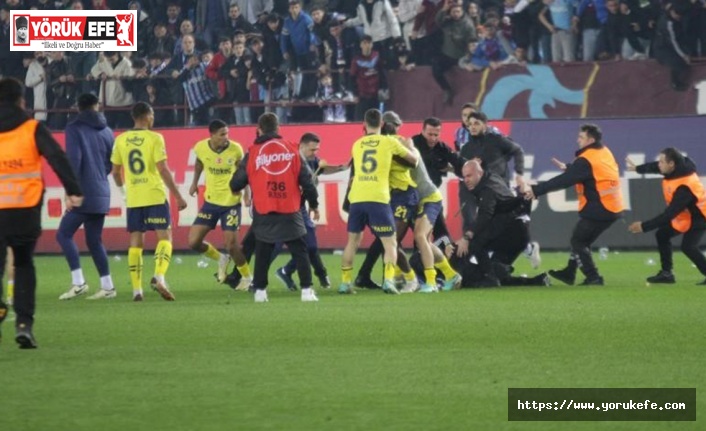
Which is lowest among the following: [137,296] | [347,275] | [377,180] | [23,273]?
[137,296]

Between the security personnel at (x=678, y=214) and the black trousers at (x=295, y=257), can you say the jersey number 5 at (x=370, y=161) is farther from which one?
the security personnel at (x=678, y=214)

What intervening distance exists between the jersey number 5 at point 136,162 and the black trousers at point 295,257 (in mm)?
1971

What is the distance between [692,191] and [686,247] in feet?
2.47

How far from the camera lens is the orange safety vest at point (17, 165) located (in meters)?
12.0

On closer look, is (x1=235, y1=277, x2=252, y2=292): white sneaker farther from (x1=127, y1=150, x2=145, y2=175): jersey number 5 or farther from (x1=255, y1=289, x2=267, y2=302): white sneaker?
(x1=255, y1=289, x2=267, y2=302): white sneaker

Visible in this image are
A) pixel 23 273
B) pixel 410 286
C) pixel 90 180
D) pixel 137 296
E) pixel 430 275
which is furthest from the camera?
pixel 410 286

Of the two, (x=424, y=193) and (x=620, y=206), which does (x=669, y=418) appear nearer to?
(x=424, y=193)

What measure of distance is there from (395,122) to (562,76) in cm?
982

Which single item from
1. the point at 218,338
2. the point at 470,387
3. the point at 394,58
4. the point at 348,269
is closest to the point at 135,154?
the point at 348,269

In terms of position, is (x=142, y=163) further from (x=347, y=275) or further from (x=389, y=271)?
(x=389, y=271)

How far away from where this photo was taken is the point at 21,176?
475 inches

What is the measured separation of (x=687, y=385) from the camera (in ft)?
32.3

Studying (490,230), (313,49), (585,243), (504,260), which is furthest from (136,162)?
(313,49)

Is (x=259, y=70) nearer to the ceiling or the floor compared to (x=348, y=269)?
nearer to the ceiling
